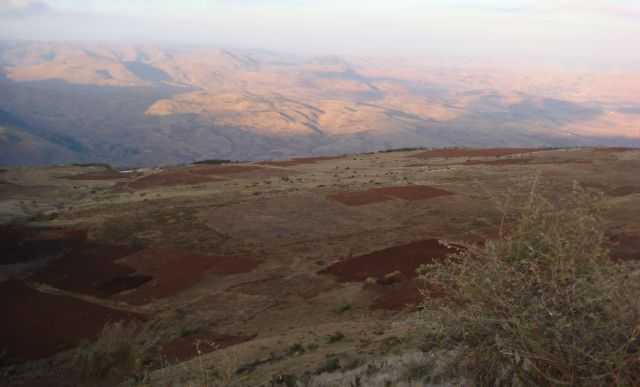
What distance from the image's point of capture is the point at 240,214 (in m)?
37.8

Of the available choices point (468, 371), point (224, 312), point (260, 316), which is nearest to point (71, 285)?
point (224, 312)

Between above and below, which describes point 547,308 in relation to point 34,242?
above

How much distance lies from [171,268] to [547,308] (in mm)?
23583

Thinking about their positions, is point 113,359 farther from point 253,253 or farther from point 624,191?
point 624,191

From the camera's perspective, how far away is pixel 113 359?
15.9 metres

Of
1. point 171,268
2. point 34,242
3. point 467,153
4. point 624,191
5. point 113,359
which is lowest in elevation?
point 171,268

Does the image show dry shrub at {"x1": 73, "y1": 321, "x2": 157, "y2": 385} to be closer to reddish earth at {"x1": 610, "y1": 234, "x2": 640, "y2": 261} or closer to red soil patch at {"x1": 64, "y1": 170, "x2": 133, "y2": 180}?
reddish earth at {"x1": 610, "y1": 234, "x2": 640, "y2": 261}

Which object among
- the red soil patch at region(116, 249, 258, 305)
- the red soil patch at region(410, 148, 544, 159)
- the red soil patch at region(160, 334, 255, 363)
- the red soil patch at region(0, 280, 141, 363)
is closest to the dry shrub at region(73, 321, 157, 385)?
the red soil patch at region(160, 334, 255, 363)

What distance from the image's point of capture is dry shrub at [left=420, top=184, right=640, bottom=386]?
22.7ft

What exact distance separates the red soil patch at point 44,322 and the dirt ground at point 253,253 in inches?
3.2

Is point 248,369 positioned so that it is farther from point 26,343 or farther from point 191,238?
point 191,238

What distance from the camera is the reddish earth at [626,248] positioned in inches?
925

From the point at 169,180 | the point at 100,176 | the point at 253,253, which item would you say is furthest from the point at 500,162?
the point at 100,176

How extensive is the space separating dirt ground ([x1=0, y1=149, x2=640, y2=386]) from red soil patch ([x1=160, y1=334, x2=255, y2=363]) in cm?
10
